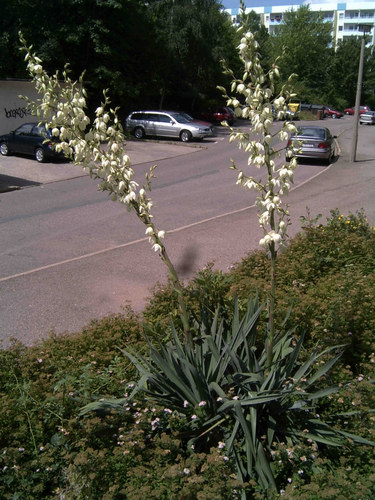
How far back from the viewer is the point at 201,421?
12.7 ft

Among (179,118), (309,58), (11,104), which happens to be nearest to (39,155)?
(11,104)

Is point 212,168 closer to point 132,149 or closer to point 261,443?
point 132,149

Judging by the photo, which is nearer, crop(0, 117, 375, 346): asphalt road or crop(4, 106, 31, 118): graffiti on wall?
crop(0, 117, 375, 346): asphalt road

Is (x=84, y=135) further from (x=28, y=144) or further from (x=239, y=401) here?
(x=28, y=144)

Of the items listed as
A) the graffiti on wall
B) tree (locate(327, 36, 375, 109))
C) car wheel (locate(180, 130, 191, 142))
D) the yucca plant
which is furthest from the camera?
tree (locate(327, 36, 375, 109))

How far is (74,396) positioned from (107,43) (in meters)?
30.7

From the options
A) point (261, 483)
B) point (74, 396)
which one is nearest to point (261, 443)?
point (261, 483)

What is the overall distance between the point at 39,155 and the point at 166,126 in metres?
10.4

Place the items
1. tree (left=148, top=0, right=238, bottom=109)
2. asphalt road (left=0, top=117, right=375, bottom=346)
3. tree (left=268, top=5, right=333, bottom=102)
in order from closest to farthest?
1. asphalt road (left=0, top=117, right=375, bottom=346)
2. tree (left=148, top=0, right=238, bottom=109)
3. tree (left=268, top=5, right=333, bottom=102)

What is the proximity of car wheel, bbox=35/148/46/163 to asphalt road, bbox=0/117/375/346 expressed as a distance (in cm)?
35

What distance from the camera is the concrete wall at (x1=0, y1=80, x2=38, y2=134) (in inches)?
1036

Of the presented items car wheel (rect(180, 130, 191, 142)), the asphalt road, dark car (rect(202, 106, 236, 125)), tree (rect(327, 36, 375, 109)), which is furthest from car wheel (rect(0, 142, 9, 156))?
tree (rect(327, 36, 375, 109))

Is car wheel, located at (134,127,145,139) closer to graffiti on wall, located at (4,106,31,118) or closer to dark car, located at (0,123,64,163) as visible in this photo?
graffiti on wall, located at (4,106,31,118)

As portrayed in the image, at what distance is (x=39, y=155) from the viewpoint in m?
22.9
